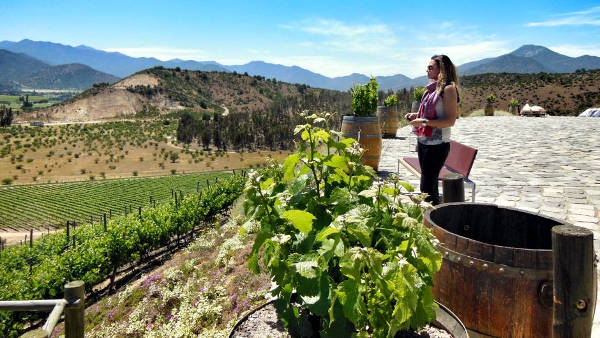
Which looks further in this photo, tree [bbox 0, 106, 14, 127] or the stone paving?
tree [bbox 0, 106, 14, 127]

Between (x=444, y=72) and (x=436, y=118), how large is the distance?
454 millimetres

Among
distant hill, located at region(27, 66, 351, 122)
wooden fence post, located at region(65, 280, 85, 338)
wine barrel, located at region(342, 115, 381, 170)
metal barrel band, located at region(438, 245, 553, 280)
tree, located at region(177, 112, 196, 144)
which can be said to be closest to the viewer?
metal barrel band, located at region(438, 245, 553, 280)

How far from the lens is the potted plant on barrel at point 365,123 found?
7.47m

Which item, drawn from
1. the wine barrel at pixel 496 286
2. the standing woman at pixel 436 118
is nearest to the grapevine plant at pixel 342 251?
the wine barrel at pixel 496 286

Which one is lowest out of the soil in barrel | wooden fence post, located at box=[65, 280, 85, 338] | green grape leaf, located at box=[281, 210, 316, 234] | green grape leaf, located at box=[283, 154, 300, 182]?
wooden fence post, located at box=[65, 280, 85, 338]

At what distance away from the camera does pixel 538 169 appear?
8.97 m

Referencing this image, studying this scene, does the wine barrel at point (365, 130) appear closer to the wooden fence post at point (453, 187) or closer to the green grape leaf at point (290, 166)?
the wooden fence post at point (453, 187)

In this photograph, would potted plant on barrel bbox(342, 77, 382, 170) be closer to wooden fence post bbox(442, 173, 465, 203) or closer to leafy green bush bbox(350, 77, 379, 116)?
leafy green bush bbox(350, 77, 379, 116)

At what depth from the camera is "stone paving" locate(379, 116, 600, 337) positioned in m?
6.08

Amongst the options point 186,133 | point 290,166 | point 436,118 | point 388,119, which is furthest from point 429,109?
point 186,133

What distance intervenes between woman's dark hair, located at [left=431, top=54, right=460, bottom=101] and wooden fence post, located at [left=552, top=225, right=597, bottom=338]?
8.01 feet

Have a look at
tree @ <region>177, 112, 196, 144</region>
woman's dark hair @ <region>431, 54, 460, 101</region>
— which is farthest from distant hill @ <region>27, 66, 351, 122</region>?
woman's dark hair @ <region>431, 54, 460, 101</region>

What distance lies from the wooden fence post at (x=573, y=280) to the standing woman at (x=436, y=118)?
233cm

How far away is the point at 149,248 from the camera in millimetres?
17859
